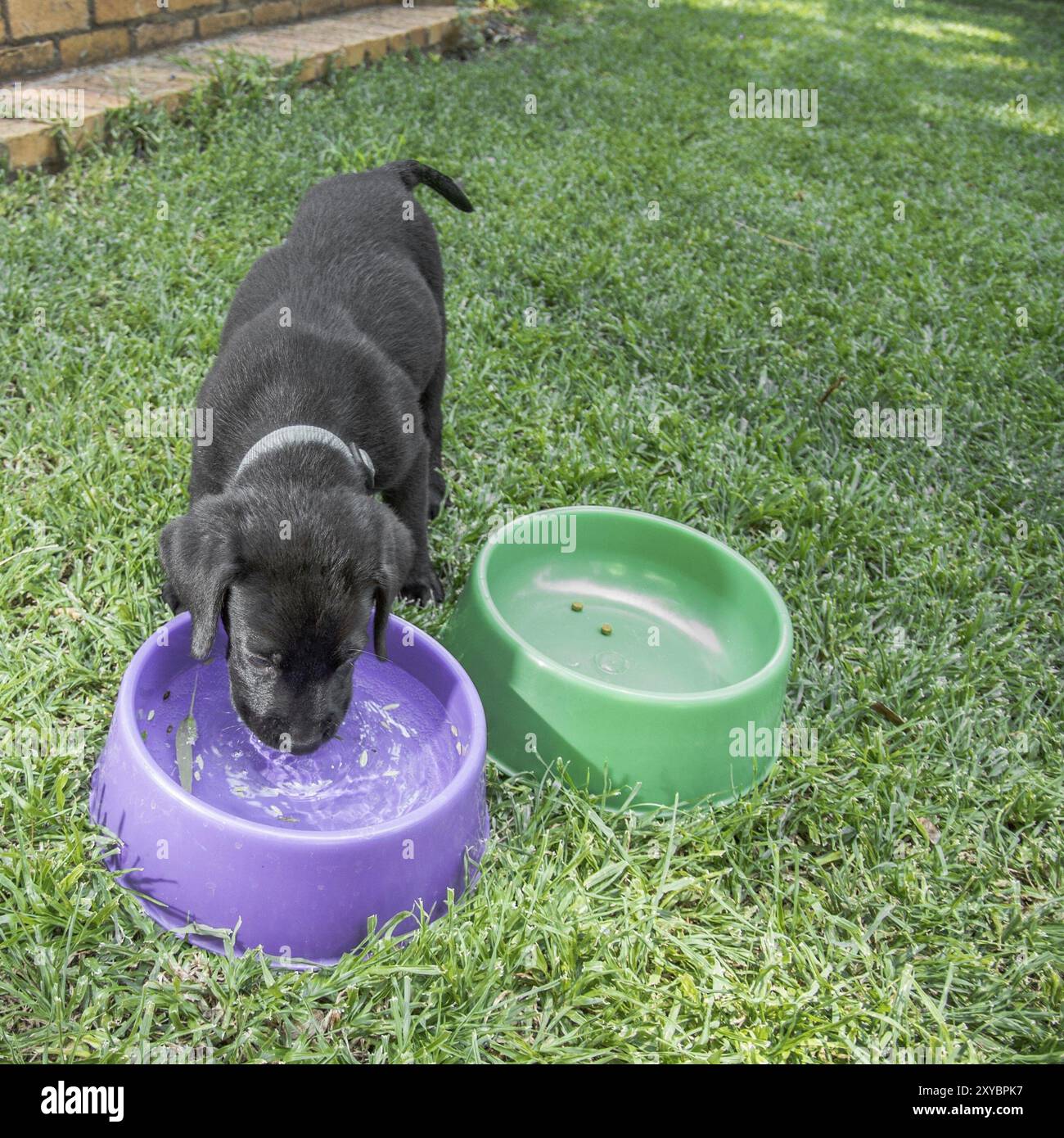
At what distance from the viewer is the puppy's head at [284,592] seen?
2221 millimetres

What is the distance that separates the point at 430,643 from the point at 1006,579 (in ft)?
7.37

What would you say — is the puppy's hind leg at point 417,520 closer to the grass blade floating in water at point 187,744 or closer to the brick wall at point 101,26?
the grass blade floating in water at point 187,744

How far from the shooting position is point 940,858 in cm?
267

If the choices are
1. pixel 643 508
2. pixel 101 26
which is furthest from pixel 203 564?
pixel 101 26

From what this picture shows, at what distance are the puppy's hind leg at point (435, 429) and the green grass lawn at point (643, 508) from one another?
0.11 meters

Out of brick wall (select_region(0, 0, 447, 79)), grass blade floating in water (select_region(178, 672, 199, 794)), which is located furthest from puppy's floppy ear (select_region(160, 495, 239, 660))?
brick wall (select_region(0, 0, 447, 79))

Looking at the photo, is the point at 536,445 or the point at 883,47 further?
the point at 883,47

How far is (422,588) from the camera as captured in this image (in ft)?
10.7

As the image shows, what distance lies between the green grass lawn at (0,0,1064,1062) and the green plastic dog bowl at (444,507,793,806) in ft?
0.40

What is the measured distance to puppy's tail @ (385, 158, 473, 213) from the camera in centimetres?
398

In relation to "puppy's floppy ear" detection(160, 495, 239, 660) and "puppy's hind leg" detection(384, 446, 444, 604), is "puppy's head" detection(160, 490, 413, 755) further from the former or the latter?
"puppy's hind leg" detection(384, 446, 444, 604)

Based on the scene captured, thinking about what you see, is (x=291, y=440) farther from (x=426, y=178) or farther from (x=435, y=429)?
(x=426, y=178)
